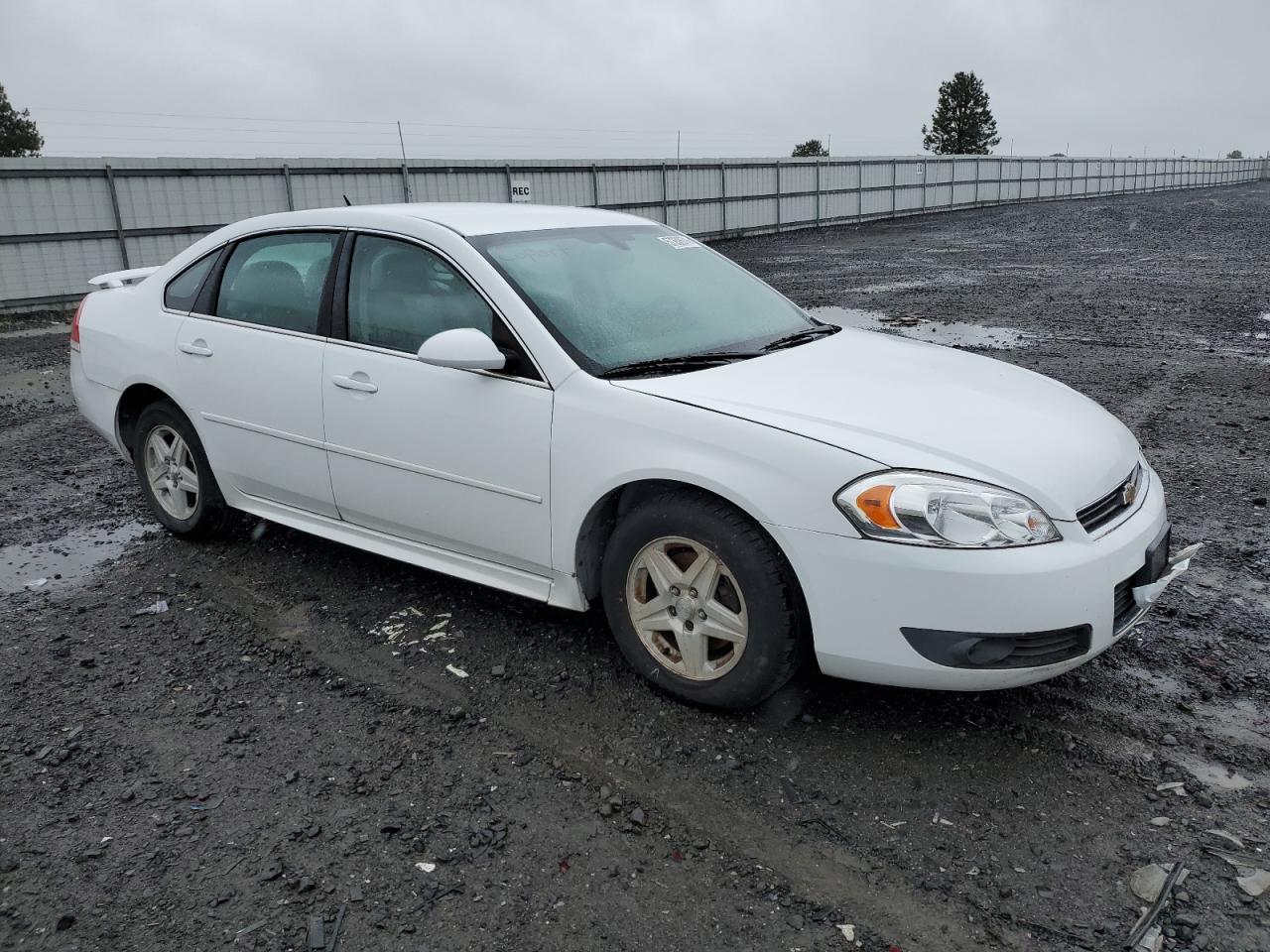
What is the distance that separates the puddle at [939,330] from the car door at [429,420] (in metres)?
7.17

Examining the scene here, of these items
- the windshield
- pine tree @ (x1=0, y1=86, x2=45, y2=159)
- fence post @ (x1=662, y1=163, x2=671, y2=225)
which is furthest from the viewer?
pine tree @ (x1=0, y1=86, x2=45, y2=159)

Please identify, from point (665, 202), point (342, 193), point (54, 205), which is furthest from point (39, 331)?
point (665, 202)

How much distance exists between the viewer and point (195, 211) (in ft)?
55.9

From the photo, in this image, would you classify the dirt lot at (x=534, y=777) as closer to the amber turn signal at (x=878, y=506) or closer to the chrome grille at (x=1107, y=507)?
the chrome grille at (x=1107, y=507)

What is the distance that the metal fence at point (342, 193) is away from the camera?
50.0ft

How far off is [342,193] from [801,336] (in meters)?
14.5

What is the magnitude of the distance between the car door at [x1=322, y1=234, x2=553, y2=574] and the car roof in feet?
0.47

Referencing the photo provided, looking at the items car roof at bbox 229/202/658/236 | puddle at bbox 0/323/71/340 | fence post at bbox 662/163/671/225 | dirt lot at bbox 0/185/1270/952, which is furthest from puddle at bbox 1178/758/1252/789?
fence post at bbox 662/163/671/225

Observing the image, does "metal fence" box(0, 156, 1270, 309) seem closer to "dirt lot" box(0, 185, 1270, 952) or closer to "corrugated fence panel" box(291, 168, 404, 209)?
"corrugated fence panel" box(291, 168, 404, 209)

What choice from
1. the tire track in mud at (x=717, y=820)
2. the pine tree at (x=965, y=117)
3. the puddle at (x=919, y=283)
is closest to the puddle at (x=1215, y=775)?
Result: the tire track in mud at (x=717, y=820)

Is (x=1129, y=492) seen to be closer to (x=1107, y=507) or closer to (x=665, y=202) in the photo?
(x=1107, y=507)

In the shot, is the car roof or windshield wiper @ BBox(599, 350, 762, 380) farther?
the car roof

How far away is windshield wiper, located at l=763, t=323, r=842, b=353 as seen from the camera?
4.11 m

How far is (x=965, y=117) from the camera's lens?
81.9 metres
